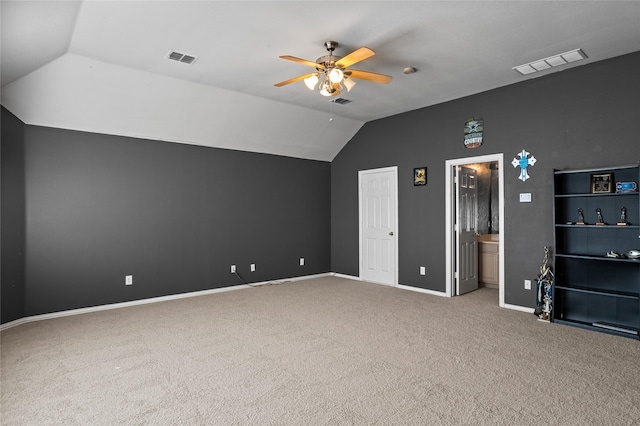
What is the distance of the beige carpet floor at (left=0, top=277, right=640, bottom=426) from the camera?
240cm

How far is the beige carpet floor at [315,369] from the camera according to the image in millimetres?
2396

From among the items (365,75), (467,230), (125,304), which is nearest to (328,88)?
(365,75)

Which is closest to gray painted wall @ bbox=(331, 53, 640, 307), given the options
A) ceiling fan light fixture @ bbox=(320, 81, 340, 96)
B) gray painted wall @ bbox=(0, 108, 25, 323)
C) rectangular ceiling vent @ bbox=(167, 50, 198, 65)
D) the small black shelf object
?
the small black shelf object

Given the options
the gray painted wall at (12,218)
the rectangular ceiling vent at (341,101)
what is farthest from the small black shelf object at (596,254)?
the gray painted wall at (12,218)

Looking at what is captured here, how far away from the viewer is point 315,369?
10.0 ft

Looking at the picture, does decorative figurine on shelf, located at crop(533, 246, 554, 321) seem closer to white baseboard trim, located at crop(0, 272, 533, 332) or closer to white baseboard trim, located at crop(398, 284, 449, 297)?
white baseboard trim, located at crop(0, 272, 533, 332)

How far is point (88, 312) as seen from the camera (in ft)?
15.8

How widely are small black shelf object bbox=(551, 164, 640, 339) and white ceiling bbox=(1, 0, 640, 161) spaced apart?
1.44m

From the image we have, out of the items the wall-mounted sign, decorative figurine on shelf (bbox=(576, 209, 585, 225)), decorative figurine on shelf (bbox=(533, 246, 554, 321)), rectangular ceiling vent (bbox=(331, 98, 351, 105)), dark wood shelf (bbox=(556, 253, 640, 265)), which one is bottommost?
decorative figurine on shelf (bbox=(533, 246, 554, 321))

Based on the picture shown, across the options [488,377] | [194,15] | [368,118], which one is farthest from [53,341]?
[368,118]

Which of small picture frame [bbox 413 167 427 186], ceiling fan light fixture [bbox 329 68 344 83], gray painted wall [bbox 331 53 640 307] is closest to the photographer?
ceiling fan light fixture [bbox 329 68 344 83]

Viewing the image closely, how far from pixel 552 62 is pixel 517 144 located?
108cm

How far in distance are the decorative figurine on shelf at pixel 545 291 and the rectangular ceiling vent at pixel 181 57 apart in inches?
184

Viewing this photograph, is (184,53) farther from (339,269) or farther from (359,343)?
(339,269)
